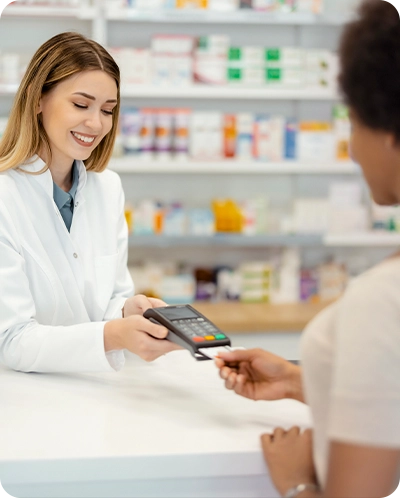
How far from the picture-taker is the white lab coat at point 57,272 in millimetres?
1656

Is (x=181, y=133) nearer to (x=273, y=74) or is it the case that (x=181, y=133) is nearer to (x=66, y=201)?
(x=273, y=74)

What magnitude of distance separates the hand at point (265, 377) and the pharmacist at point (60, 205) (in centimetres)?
45

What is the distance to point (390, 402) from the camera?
2.78 ft

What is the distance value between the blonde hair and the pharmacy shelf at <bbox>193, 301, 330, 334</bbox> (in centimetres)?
202

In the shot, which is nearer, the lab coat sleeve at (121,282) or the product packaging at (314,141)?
the lab coat sleeve at (121,282)

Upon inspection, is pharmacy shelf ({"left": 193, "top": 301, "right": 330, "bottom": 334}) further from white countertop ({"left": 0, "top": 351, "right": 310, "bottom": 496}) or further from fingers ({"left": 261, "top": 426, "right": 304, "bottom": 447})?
fingers ({"left": 261, "top": 426, "right": 304, "bottom": 447})

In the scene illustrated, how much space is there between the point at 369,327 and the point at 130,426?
0.60 metres

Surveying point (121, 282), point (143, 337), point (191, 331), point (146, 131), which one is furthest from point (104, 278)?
point (146, 131)

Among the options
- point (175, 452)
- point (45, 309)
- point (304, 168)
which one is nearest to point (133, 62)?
point (304, 168)

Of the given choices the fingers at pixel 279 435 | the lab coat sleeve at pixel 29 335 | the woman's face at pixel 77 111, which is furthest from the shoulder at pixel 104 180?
the fingers at pixel 279 435

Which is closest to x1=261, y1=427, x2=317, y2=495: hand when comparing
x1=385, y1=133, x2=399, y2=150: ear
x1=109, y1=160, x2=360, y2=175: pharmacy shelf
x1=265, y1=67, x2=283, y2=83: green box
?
x1=385, y1=133, x2=399, y2=150: ear

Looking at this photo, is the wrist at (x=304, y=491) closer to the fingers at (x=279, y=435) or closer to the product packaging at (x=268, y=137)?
the fingers at (x=279, y=435)

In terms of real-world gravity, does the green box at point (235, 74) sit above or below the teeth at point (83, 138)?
above

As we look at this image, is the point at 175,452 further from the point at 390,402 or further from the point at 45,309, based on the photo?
the point at 45,309
